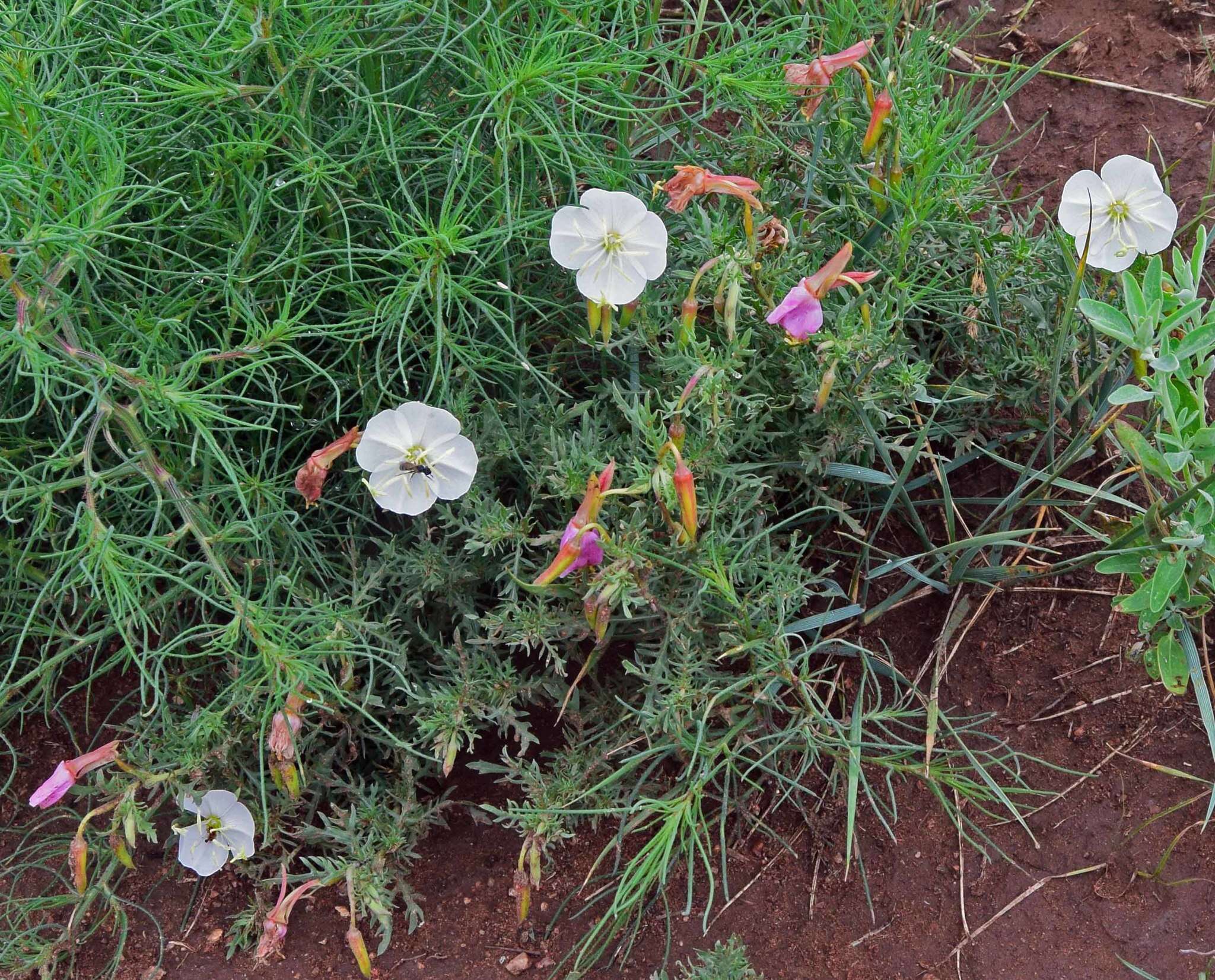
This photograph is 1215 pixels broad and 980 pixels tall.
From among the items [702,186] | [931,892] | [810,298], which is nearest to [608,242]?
[702,186]

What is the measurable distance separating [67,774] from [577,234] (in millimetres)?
1087

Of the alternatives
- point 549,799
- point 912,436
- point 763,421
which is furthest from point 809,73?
point 549,799

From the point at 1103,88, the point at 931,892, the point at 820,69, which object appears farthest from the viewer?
the point at 1103,88

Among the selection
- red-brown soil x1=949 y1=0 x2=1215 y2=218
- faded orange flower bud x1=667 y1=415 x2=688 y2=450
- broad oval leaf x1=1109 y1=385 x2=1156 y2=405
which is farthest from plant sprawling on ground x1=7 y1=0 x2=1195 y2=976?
red-brown soil x1=949 y1=0 x2=1215 y2=218

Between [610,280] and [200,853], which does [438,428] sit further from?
[200,853]

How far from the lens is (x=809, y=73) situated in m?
1.70

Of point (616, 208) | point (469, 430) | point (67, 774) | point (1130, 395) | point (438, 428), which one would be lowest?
point (67, 774)

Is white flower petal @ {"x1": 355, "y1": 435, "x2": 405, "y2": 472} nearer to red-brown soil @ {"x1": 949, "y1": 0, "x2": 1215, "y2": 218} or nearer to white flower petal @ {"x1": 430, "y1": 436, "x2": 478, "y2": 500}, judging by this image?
white flower petal @ {"x1": 430, "y1": 436, "x2": 478, "y2": 500}

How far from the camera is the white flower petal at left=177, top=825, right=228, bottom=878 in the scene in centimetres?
172

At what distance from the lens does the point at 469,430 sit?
1.77 m

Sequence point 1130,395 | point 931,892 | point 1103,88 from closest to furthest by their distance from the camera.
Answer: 1. point 1130,395
2. point 931,892
3. point 1103,88

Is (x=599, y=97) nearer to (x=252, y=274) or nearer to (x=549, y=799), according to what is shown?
(x=252, y=274)

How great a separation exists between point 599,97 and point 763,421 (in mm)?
658

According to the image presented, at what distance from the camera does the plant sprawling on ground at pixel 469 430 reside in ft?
5.31
